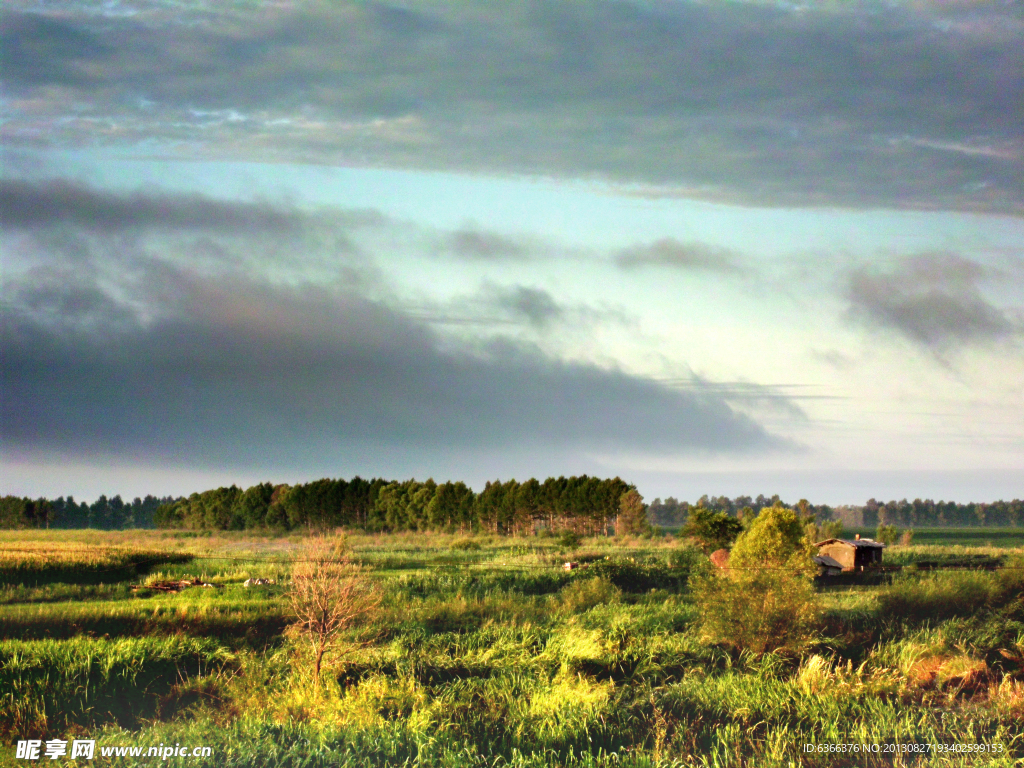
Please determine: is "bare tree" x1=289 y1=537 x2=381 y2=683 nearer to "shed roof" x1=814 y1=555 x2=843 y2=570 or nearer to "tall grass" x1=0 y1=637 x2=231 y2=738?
"tall grass" x1=0 y1=637 x2=231 y2=738

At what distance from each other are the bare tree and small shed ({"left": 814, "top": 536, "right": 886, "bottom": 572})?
1231 inches

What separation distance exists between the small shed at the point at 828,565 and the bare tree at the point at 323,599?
29.8 meters

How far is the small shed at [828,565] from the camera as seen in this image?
37178mm

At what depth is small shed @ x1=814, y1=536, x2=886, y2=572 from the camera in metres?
38.8

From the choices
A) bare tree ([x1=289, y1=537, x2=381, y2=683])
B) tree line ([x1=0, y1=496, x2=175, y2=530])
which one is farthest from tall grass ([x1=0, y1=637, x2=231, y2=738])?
tree line ([x1=0, y1=496, x2=175, y2=530])

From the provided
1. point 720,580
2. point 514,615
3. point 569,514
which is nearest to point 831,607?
point 720,580

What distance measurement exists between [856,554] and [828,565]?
2.21 m

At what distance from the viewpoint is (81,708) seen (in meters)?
13.1

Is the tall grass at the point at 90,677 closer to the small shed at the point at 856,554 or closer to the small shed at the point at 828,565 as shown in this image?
the small shed at the point at 828,565

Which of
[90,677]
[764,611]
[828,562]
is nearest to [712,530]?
[828,562]

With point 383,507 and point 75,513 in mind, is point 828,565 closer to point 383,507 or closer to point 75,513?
point 383,507

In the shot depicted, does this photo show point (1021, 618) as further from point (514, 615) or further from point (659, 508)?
point (659, 508)

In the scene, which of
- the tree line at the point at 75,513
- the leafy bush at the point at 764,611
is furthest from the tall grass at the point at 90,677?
the tree line at the point at 75,513

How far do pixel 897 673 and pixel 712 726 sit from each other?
5.45 m
